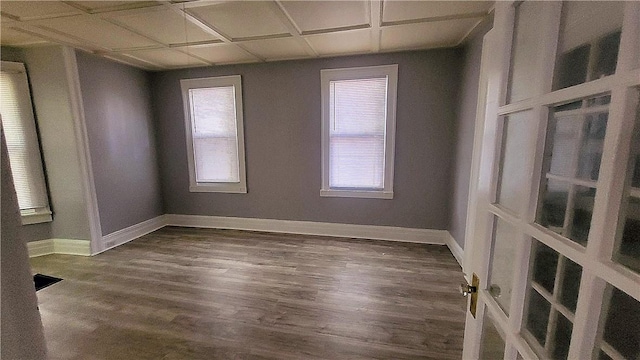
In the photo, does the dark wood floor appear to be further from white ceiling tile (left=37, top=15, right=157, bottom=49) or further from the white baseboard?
white ceiling tile (left=37, top=15, right=157, bottom=49)

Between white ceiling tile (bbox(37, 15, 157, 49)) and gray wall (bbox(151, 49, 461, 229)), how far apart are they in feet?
3.54

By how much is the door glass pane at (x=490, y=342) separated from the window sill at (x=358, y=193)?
8.74 ft

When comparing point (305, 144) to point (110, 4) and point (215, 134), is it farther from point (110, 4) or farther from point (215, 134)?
point (110, 4)

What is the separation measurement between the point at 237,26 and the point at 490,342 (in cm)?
285

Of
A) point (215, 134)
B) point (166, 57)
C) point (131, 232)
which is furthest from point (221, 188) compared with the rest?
point (166, 57)

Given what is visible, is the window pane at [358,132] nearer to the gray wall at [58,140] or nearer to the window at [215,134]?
the window at [215,134]

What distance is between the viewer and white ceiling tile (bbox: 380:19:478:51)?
247 centimetres

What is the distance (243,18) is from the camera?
2.30 meters

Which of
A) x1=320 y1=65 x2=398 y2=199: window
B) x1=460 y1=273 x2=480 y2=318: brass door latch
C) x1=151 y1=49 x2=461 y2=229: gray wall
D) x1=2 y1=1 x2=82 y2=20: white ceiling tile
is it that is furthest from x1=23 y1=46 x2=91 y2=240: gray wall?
x1=460 y1=273 x2=480 y2=318: brass door latch

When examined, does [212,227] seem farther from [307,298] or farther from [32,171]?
[307,298]

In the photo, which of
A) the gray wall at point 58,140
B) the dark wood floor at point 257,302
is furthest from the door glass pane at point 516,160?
the gray wall at point 58,140

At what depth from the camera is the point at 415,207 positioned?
11.6ft

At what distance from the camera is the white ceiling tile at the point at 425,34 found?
247 cm

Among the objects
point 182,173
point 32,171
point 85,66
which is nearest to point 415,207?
point 182,173
